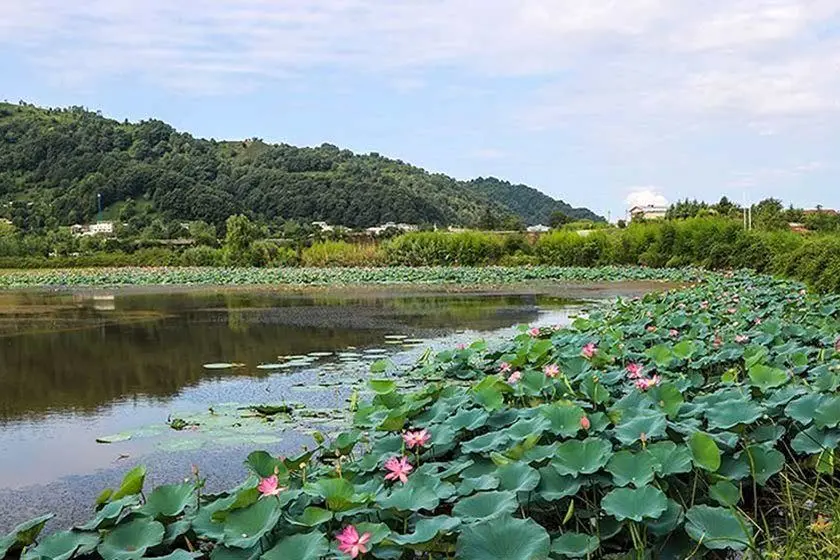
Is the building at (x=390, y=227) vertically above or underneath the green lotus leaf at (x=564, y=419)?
above

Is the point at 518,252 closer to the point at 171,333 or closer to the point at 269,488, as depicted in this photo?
the point at 171,333

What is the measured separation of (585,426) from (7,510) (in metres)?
2.43

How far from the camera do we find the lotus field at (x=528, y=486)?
210cm

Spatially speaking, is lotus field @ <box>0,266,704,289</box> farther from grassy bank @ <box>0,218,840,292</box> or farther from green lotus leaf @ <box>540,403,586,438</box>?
green lotus leaf @ <box>540,403,586,438</box>

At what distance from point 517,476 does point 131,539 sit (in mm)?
1114

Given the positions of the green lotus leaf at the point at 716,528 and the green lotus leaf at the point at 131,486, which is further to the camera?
the green lotus leaf at the point at 131,486

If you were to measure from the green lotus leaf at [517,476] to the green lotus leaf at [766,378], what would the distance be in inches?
55.5

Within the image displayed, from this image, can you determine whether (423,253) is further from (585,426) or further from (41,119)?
(41,119)

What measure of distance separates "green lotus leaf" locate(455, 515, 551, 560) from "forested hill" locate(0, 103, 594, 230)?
43500mm

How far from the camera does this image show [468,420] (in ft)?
10.3

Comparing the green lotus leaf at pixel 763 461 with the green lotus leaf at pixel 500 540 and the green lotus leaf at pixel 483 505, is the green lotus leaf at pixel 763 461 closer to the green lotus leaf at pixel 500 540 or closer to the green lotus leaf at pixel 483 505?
the green lotus leaf at pixel 483 505

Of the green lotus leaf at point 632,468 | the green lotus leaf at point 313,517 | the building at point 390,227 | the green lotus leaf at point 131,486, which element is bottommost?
the green lotus leaf at point 131,486

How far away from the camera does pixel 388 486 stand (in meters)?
2.75

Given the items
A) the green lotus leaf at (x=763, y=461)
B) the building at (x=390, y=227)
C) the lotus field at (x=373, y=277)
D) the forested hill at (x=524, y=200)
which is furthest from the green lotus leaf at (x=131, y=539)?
the forested hill at (x=524, y=200)
